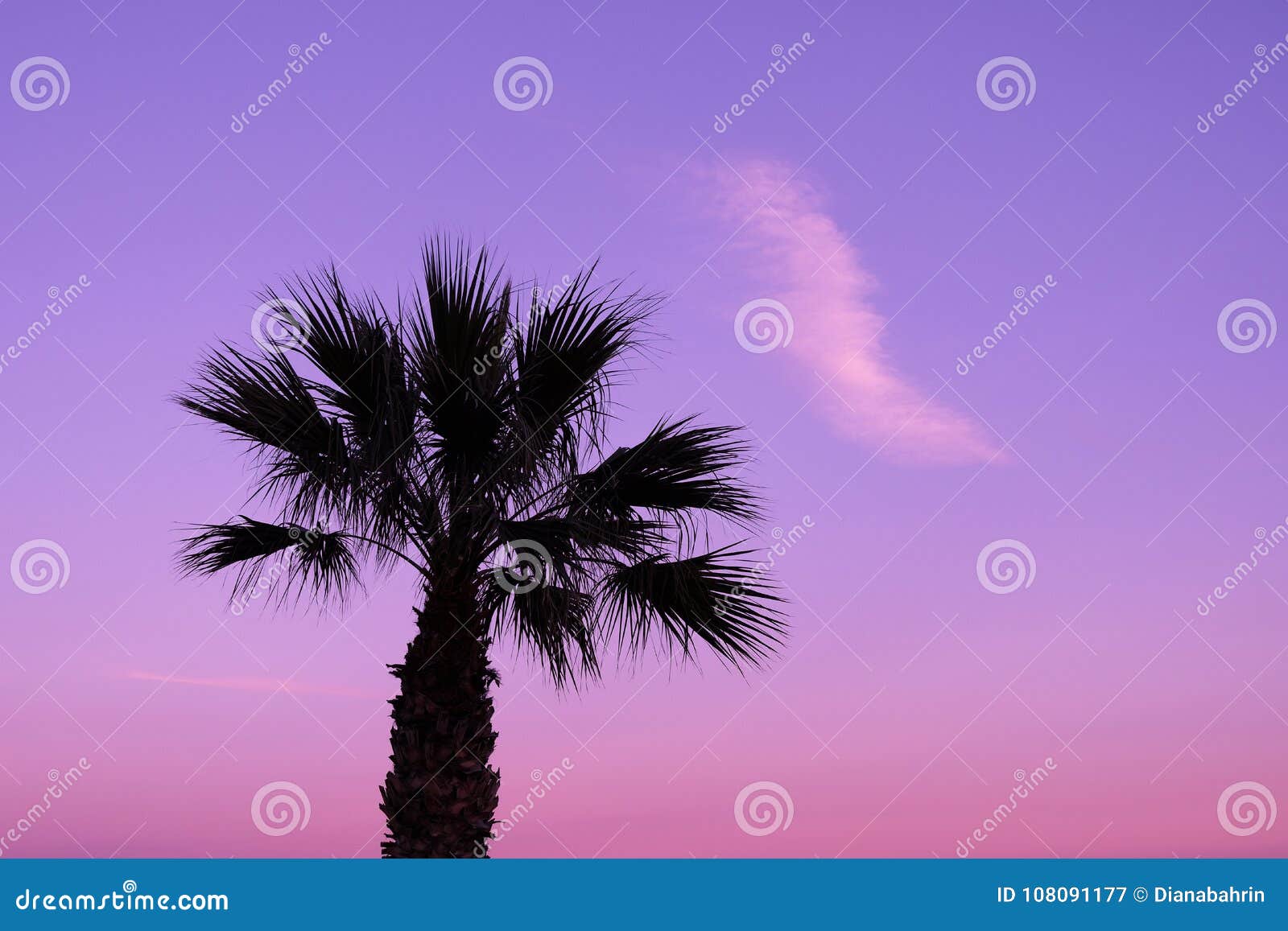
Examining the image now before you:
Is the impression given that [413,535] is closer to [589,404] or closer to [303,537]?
[303,537]

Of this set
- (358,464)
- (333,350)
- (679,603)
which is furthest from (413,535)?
(679,603)

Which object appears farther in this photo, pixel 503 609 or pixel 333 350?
pixel 503 609

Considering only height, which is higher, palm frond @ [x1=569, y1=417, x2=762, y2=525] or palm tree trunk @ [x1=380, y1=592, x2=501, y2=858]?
palm frond @ [x1=569, y1=417, x2=762, y2=525]

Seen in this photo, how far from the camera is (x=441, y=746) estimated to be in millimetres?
9781

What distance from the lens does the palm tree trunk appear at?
31.8 feet

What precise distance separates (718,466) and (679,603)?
1141 millimetres

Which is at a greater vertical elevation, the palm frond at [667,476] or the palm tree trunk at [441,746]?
the palm frond at [667,476]

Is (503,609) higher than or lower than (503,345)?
lower

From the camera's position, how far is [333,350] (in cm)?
980

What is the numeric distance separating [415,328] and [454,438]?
95 centimetres

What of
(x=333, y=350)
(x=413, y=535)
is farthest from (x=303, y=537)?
(x=333, y=350)

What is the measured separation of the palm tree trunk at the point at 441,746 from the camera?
31.8 ft

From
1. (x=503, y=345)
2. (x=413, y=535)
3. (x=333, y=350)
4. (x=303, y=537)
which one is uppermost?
(x=503, y=345)

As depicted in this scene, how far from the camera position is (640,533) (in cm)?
1039
